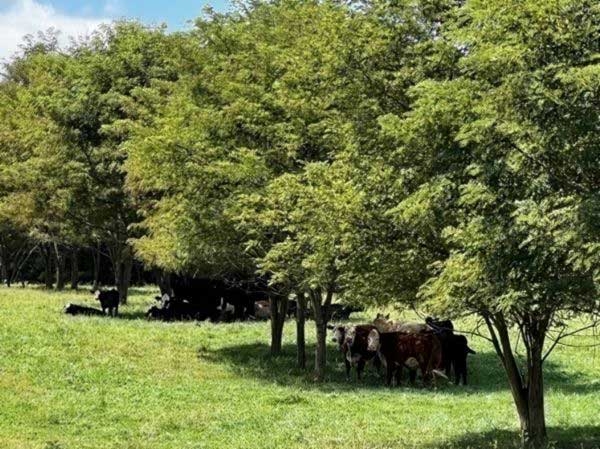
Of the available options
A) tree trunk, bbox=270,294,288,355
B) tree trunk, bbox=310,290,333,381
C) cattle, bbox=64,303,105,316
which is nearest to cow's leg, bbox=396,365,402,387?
tree trunk, bbox=310,290,333,381

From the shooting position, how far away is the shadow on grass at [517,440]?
10180 millimetres

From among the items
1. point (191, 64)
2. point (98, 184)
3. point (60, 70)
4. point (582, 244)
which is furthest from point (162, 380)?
point (60, 70)

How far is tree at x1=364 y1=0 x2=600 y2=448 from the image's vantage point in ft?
21.0

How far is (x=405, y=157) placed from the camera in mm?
8789

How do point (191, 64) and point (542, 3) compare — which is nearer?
point (542, 3)

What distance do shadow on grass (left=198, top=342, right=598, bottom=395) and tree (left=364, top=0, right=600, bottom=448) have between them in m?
8.99

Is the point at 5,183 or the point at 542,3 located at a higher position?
the point at 5,183

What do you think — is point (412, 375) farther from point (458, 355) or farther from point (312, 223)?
point (312, 223)

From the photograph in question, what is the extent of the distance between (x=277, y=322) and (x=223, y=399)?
7.09 meters

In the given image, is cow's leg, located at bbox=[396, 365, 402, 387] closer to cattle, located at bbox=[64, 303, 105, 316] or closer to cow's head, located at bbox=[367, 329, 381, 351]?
cow's head, located at bbox=[367, 329, 381, 351]

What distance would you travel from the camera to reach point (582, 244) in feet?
20.0

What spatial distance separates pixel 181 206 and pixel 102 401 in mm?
6453

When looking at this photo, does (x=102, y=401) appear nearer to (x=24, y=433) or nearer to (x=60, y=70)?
(x=24, y=433)

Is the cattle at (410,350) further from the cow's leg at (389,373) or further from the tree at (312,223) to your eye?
the tree at (312,223)
